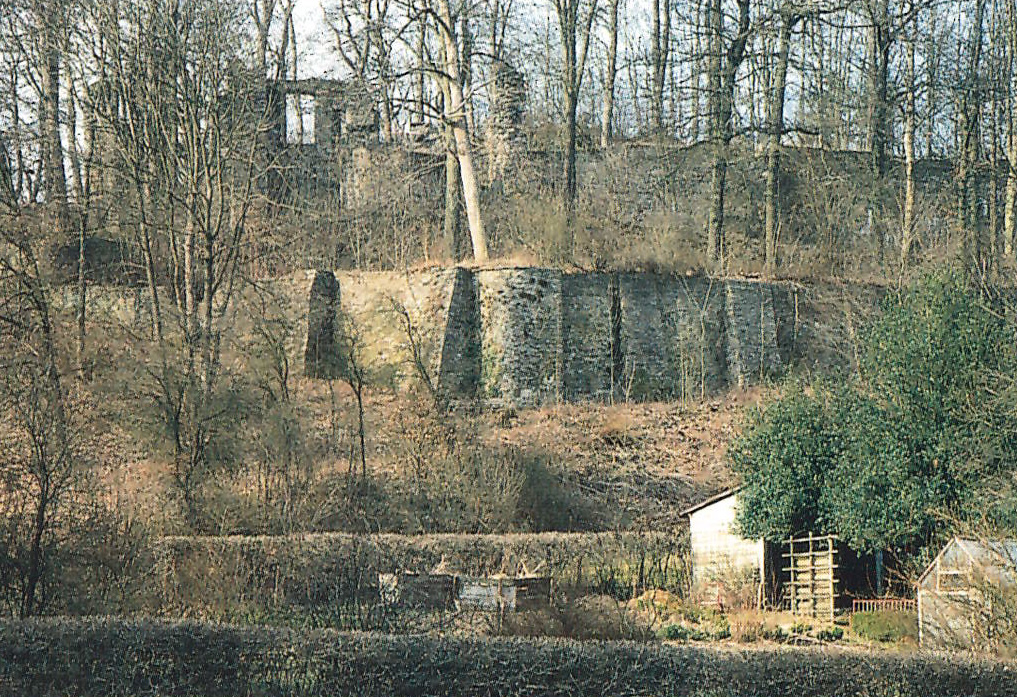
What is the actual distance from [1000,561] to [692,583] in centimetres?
881

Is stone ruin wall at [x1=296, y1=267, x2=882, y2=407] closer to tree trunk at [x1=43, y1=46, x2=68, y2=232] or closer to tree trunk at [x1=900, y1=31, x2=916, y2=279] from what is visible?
tree trunk at [x1=900, y1=31, x2=916, y2=279]

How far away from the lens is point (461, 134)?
2988cm

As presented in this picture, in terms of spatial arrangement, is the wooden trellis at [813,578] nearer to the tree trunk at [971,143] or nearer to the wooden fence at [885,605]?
the wooden fence at [885,605]

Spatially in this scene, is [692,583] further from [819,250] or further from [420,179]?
[420,179]

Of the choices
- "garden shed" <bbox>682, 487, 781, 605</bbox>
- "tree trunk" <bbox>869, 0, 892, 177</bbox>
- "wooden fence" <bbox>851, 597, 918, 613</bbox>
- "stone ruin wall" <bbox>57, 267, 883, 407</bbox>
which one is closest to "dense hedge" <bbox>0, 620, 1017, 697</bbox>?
"wooden fence" <bbox>851, 597, 918, 613</bbox>

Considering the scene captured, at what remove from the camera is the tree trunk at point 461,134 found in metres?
29.8

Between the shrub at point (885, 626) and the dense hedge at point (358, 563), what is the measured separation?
12.4 ft

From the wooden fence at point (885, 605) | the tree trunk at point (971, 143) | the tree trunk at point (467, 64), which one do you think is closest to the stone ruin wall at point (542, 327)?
the tree trunk at point (971, 143)

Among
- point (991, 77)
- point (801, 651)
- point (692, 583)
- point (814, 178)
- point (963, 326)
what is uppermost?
point (991, 77)

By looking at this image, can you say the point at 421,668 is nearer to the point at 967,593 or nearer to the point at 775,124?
the point at 967,593

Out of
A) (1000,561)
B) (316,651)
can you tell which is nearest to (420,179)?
(1000,561)

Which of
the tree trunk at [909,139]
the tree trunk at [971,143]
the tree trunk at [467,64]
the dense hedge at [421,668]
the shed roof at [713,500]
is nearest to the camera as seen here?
the dense hedge at [421,668]

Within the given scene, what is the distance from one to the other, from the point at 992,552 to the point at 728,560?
8.31m

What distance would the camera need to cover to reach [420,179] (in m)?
34.3
